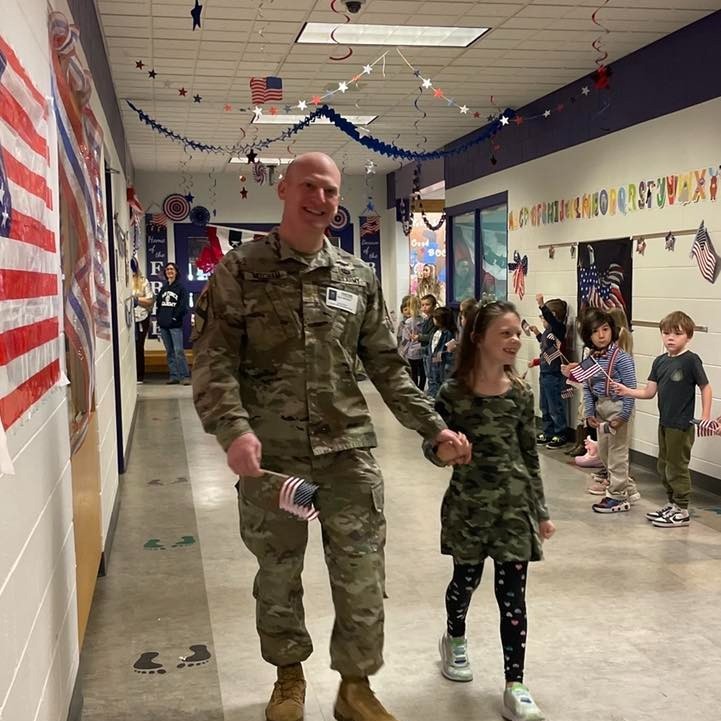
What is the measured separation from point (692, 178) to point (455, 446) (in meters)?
4.11

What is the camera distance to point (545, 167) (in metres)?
8.12

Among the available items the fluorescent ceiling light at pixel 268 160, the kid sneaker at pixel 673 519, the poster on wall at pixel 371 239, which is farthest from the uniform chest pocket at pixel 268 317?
the poster on wall at pixel 371 239

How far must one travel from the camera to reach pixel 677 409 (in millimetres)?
4996

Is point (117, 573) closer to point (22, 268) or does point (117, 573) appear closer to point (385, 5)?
point (22, 268)

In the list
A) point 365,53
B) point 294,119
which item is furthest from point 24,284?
point 294,119

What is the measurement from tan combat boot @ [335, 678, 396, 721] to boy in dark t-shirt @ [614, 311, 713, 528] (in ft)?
9.19

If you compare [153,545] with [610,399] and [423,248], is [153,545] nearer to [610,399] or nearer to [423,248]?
[610,399]

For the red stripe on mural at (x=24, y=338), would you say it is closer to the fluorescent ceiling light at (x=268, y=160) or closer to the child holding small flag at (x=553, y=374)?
the child holding small flag at (x=553, y=374)

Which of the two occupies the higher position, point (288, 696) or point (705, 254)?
point (705, 254)

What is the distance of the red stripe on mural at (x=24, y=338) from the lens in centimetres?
177

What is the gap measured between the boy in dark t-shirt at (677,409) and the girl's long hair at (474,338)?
8.06 feet

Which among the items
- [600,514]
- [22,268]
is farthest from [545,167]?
[22,268]

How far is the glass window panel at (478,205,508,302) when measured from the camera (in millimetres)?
9398

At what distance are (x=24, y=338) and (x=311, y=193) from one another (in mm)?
952
